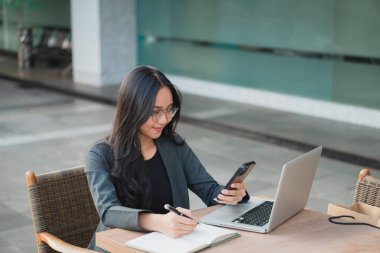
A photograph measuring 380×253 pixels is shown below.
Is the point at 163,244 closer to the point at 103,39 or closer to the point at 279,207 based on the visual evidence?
the point at 279,207

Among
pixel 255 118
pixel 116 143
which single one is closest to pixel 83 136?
pixel 255 118

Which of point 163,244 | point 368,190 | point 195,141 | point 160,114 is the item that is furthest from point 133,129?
point 195,141

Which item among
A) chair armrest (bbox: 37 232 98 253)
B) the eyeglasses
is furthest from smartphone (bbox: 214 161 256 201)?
chair armrest (bbox: 37 232 98 253)

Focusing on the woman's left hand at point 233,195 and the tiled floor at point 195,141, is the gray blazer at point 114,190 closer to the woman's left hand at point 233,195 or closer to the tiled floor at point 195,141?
the woman's left hand at point 233,195

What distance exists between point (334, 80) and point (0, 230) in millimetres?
6232

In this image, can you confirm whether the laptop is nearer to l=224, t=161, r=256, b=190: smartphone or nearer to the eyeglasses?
l=224, t=161, r=256, b=190: smartphone

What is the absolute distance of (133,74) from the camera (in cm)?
293

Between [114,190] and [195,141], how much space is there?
Result: 17.5 ft

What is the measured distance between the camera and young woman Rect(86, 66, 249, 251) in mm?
2854

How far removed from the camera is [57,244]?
9.86ft

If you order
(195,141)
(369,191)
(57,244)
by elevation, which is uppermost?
(369,191)

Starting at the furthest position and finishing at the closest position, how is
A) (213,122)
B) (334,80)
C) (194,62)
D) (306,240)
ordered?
(194,62) → (334,80) → (213,122) → (306,240)

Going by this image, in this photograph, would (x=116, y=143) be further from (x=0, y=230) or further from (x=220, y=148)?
(x=220, y=148)

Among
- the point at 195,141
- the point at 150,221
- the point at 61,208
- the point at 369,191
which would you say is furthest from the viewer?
the point at 195,141
